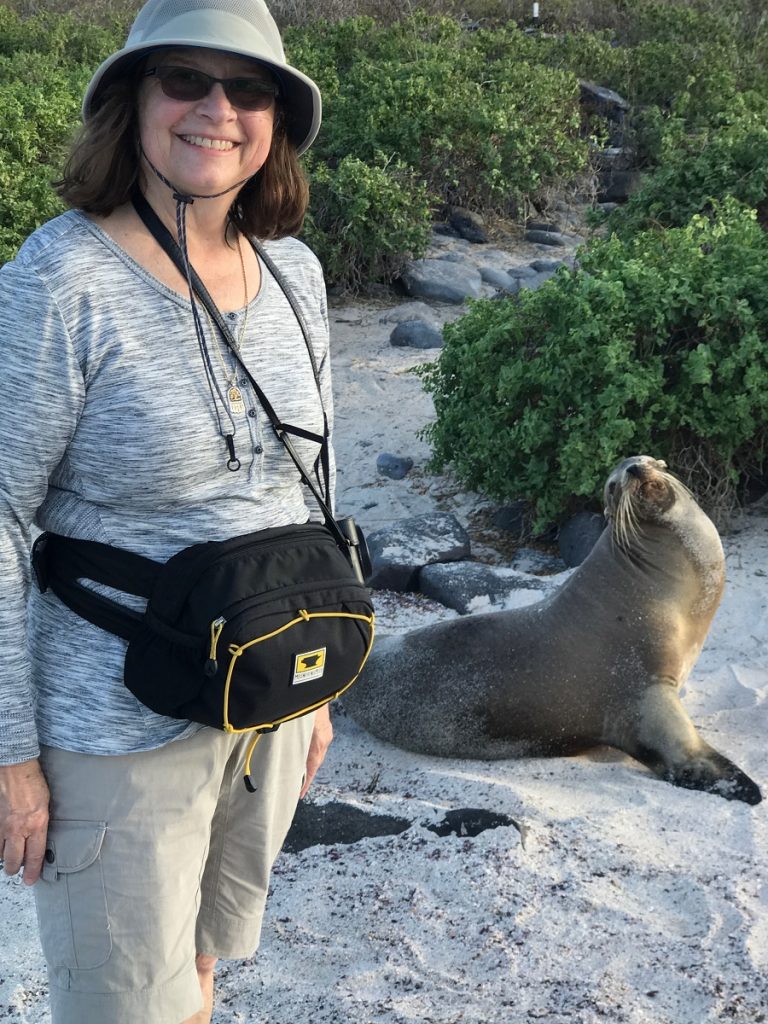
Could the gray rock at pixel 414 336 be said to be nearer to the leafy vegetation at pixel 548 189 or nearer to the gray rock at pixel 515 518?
the leafy vegetation at pixel 548 189

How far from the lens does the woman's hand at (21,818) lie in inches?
74.8

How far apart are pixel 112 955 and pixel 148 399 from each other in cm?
90

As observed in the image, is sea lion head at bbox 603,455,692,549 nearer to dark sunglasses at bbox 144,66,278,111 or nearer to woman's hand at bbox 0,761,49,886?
dark sunglasses at bbox 144,66,278,111

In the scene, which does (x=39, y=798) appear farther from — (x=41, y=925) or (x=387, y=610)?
(x=387, y=610)

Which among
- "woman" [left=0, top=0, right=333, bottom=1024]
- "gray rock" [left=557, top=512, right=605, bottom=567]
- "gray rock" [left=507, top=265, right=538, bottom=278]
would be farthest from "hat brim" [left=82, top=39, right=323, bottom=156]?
"gray rock" [left=507, top=265, right=538, bottom=278]

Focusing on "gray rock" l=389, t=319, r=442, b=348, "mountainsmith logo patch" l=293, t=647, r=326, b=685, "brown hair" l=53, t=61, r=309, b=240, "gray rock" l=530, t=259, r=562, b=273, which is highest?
"brown hair" l=53, t=61, r=309, b=240

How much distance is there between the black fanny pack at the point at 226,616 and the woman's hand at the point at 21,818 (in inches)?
8.9

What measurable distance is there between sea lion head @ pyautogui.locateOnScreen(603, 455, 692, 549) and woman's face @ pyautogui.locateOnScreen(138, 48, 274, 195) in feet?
9.06

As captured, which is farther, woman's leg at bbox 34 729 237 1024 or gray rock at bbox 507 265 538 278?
gray rock at bbox 507 265 538 278

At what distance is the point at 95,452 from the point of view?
75.3 inches

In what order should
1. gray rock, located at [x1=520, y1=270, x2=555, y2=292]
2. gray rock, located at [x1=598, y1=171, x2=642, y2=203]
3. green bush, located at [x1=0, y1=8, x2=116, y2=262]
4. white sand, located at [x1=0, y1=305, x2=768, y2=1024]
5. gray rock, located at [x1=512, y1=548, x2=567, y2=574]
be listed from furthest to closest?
gray rock, located at [x1=598, y1=171, x2=642, y2=203]
gray rock, located at [x1=520, y1=270, x2=555, y2=292]
green bush, located at [x1=0, y1=8, x2=116, y2=262]
gray rock, located at [x1=512, y1=548, x2=567, y2=574]
white sand, located at [x1=0, y1=305, x2=768, y2=1024]

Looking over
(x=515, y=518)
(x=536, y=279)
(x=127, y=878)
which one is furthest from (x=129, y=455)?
(x=536, y=279)

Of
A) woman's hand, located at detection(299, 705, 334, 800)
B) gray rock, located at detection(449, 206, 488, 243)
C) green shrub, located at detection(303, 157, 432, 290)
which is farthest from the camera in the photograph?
gray rock, located at detection(449, 206, 488, 243)

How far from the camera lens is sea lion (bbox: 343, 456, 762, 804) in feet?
14.0
